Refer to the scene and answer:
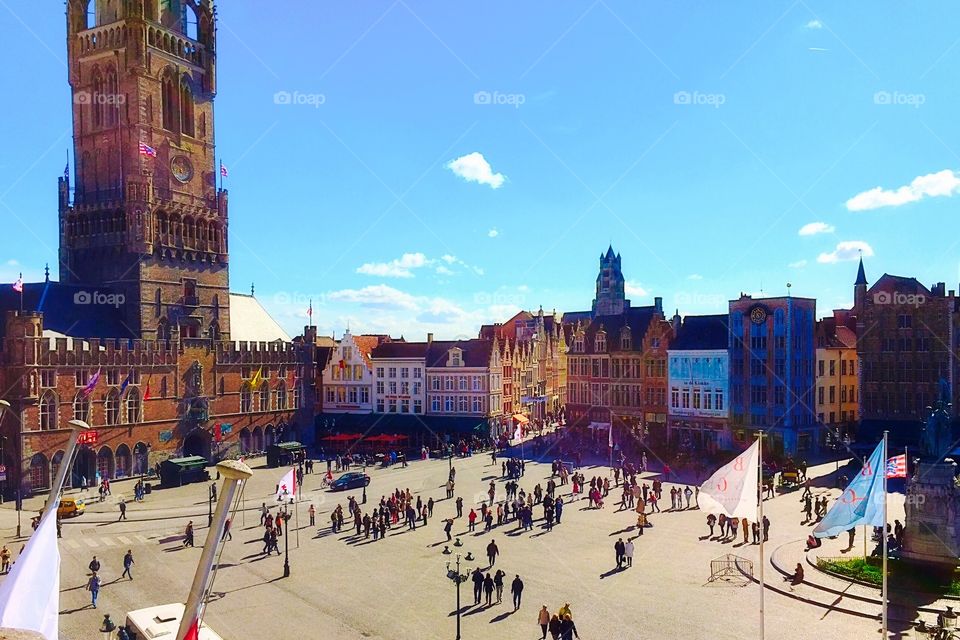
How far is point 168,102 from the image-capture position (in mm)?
60219

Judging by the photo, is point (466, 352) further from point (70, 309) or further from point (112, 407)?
point (70, 309)

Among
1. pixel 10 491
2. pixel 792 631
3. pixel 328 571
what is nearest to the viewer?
pixel 792 631

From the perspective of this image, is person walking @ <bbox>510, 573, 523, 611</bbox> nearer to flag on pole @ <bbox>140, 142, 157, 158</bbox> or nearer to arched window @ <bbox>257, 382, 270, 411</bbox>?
arched window @ <bbox>257, 382, 270, 411</bbox>

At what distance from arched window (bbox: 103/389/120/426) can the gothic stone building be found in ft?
0.24

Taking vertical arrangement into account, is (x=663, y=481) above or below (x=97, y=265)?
below

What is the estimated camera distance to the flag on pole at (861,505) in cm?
2170

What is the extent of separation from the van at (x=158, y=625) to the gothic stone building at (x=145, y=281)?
34.6 metres

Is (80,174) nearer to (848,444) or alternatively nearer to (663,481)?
(663,481)

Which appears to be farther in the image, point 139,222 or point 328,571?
point 139,222

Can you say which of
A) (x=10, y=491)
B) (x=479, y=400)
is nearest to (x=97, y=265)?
(x=10, y=491)

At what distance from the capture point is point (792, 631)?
69.7 feet

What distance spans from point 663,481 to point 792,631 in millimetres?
24462

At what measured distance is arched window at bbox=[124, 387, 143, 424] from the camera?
52125 mm

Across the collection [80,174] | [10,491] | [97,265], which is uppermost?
[80,174]
